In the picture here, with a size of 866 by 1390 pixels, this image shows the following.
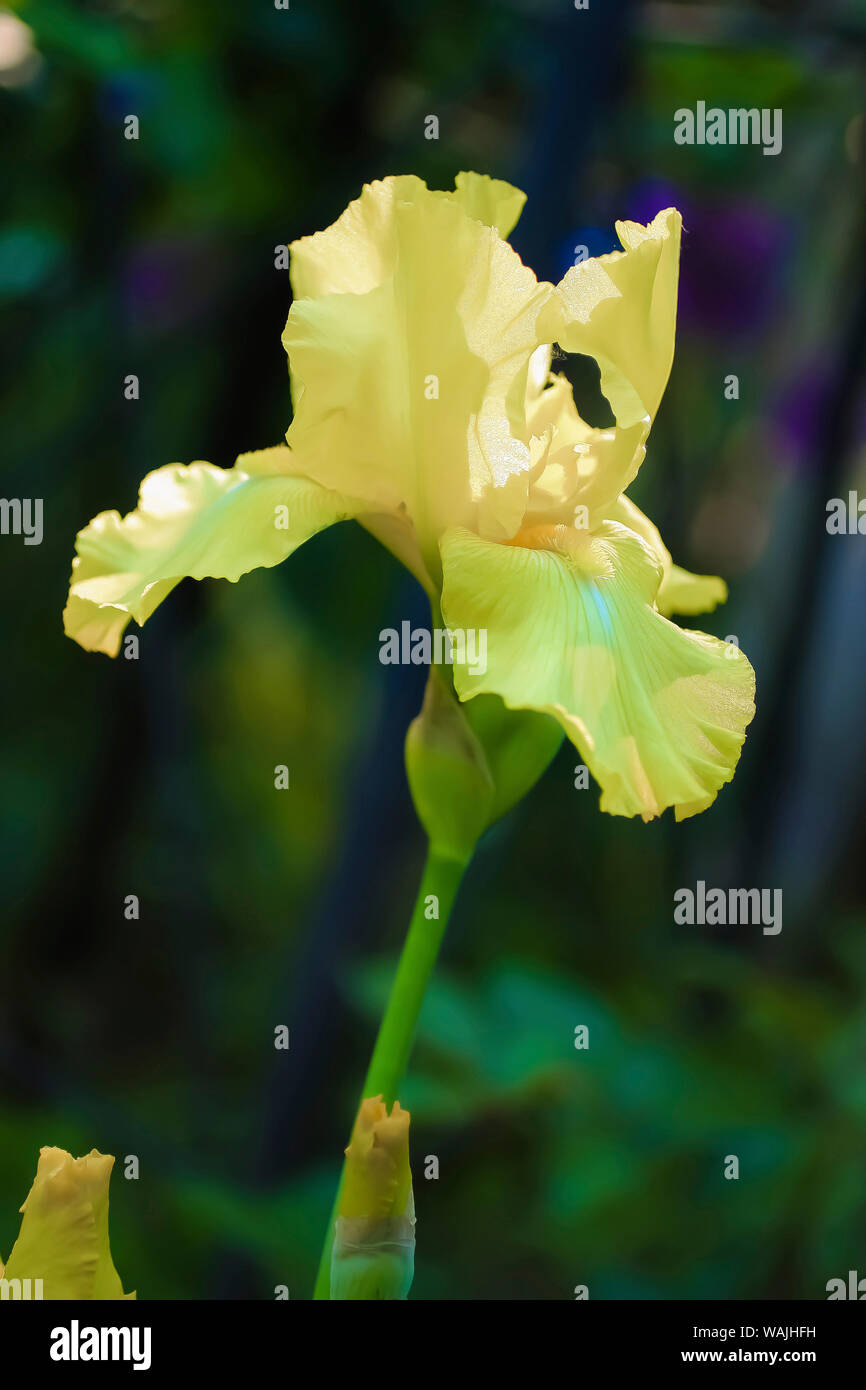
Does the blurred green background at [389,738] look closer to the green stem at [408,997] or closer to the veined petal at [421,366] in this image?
the green stem at [408,997]

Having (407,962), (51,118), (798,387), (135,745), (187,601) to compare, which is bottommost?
(407,962)

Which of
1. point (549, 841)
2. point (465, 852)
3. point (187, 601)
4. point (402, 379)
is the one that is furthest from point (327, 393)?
point (549, 841)

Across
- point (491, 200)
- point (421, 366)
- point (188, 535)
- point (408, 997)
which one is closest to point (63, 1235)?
point (408, 997)

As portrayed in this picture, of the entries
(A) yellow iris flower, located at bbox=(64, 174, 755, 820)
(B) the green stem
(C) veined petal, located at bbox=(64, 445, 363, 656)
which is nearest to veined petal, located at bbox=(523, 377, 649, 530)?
(A) yellow iris flower, located at bbox=(64, 174, 755, 820)

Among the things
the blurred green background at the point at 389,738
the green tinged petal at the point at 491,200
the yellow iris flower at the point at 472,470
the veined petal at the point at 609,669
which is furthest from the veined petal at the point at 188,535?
the blurred green background at the point at 389,738

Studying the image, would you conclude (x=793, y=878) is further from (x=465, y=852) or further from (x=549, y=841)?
(x=465, y=852)

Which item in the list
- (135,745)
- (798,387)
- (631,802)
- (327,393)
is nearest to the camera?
(631,802)

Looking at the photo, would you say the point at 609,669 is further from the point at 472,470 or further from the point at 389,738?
the point at 389,738

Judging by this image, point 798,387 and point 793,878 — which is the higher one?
point 798,387
